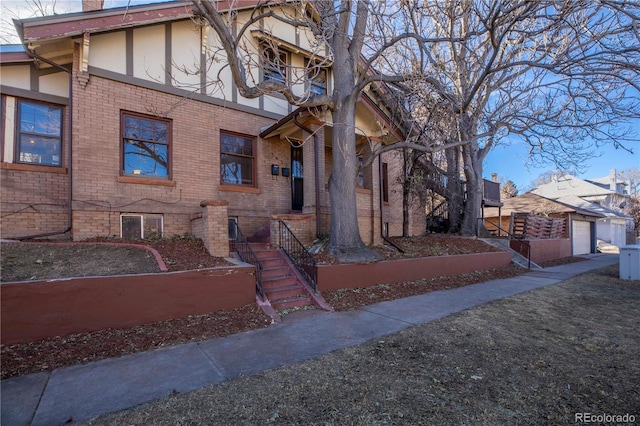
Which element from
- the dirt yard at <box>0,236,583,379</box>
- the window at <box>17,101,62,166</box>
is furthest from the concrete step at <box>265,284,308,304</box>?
the window at <box>17,101,62,166</box>

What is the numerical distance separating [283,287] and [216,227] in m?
1.89

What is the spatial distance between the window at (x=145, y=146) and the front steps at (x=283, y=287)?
3506 millimetres

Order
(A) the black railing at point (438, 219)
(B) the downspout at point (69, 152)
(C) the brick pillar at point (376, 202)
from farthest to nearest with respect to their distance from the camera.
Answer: (A) the black railing at point (438, 219), (C) the brick pillar at point (376, 202), (B) the downspout at point (69, 152)

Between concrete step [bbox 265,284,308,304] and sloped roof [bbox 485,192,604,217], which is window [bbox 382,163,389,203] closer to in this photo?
concrete step [bbox 265,284,308,304]

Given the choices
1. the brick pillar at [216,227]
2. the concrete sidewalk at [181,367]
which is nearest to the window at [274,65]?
the brick pillar at [216,227]

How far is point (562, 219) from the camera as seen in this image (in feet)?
61.4

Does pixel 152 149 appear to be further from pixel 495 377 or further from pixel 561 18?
pixel 561 18

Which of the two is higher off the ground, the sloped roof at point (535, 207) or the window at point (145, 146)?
the window at point (145, 146)

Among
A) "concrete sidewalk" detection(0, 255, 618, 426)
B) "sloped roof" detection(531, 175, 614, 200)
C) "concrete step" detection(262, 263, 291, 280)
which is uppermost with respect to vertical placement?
"sloped roof" detection(531, 175, 614, 200)

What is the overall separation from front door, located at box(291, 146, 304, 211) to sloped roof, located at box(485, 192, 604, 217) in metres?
17.1

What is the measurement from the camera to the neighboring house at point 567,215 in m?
19.5

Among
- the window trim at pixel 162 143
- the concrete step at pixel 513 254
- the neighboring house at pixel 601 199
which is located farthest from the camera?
the neighboring house at pixel 601 199

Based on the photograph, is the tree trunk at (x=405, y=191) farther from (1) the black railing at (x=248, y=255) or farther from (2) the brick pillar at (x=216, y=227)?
(2) the brick pillar at (x=216, y=227)

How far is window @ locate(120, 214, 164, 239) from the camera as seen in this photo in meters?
7.57
